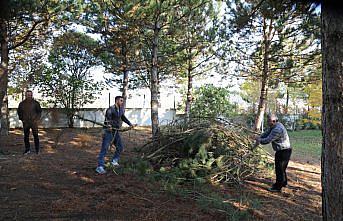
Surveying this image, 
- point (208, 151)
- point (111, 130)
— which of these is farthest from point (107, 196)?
point (208, 151)

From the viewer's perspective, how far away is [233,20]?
9.89 m

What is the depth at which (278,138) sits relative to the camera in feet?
18.6

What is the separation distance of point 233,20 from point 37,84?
1005cm

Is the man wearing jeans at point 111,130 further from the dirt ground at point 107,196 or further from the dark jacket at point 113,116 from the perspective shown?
the dirt ground at point 107,196

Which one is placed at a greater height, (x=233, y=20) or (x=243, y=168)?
(x=233, y=20)

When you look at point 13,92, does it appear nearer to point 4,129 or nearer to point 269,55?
point 4,129

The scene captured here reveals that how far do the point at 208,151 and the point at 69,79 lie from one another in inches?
414

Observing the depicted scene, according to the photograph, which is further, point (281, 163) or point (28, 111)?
point (28, 111)

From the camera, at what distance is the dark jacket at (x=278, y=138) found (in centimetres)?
560

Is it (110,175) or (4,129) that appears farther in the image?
(4,129)

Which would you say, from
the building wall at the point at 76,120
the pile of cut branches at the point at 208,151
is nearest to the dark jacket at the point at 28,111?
the pile of cut branches at the point at 208,151

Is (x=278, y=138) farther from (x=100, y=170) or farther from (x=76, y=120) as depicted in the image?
(x=76, y=120)

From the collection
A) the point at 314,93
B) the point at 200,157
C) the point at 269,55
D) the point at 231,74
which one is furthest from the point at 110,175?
the point at 314,93

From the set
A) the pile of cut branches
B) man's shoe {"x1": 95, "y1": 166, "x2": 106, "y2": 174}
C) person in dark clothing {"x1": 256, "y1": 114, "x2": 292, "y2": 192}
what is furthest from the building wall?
person in dark clothing {"x1": 256, "y1": 114, "x2": 292, "y2": 192}
